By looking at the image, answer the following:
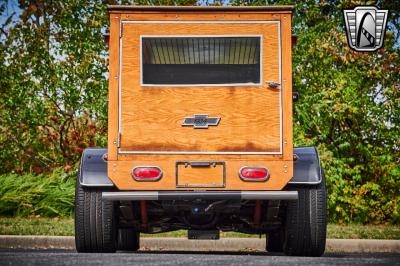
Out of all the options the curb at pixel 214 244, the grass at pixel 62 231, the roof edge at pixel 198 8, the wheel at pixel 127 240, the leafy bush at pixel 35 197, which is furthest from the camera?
the leafy bush at pixel 35 197

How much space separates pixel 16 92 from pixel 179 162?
10.1 m

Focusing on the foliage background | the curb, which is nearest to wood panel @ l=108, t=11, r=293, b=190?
the curb

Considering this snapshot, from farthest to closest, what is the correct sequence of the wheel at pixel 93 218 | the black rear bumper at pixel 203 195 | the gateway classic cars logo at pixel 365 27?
the gateway classic cars logo at pixel 365 27 → the wheel at pixel 93 218 → the black rear bumper at pixel 203 195

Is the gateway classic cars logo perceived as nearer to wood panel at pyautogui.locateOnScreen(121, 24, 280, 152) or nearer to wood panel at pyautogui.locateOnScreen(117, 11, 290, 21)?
wood panel at pyautogui.locateOnScreen(117, 11, 290, 21)

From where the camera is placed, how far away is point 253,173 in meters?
8.31

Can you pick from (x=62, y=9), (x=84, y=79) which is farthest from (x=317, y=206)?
(x=62, y=9)

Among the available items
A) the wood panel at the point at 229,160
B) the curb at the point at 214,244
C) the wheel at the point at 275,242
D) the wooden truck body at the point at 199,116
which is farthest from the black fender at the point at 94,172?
the curb at the point at 214,244

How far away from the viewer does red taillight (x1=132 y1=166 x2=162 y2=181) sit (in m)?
8.31

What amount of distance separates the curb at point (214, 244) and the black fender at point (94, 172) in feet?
10.2

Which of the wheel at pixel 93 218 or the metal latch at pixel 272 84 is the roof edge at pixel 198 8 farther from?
the wheel at pixel 93 218

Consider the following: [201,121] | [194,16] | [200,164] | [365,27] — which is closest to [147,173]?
[200,164]

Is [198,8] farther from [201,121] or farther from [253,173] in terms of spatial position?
[253,173]

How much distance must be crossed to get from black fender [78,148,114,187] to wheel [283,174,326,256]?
1830mm

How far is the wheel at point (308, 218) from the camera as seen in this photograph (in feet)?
28.4
